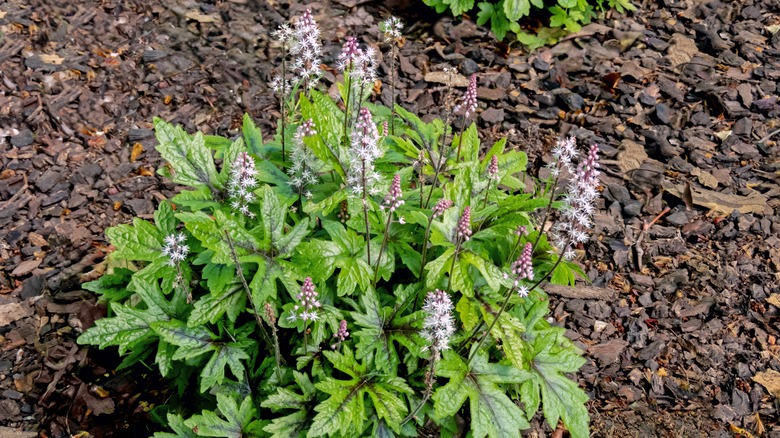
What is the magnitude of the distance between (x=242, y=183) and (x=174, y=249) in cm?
57

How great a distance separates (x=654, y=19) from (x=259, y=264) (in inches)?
227

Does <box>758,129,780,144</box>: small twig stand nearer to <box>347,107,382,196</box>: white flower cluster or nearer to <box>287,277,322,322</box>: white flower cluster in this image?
<box>347,107,382,196</box>: white flower cluster

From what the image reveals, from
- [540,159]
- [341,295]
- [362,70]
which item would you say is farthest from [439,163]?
[540,159]

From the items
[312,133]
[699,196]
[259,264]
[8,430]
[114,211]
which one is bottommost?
[8,430]

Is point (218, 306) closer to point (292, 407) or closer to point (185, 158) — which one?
point (292, 407)

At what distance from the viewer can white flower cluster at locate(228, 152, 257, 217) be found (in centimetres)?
365

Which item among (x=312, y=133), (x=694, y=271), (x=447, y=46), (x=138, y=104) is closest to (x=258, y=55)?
(x=138, y=104)

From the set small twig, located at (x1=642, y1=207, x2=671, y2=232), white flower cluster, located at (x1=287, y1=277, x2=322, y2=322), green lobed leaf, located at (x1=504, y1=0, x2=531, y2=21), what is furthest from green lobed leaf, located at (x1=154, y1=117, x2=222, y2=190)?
green lobed leaf, located at (x1=504, y1=0, x2=531, y2=21)

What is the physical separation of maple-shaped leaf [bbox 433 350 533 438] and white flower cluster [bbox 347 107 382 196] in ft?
3.23

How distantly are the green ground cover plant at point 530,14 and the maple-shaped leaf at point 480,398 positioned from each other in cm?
423

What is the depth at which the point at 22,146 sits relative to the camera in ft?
19.5

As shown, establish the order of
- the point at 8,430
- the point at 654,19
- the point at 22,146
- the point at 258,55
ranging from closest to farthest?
the point at 8,430, the point at 22,146, the point at 258,55, the point at 654,19

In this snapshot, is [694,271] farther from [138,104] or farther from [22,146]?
[22,146]

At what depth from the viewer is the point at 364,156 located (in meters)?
3.38
